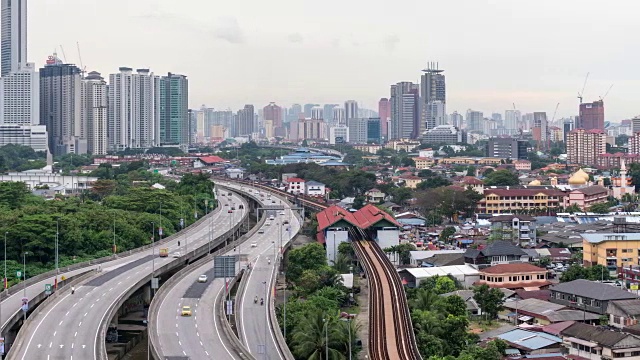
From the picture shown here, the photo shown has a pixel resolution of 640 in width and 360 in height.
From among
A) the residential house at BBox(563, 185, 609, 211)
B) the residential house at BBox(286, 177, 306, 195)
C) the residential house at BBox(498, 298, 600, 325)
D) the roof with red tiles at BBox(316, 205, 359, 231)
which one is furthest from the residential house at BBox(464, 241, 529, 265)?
the residential house at BBox(286, 177, 306, 195)

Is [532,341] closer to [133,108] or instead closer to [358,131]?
[133,108]

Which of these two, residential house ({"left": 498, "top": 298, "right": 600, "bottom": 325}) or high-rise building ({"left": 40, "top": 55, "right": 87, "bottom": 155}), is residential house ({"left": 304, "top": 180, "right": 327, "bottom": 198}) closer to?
residential house ({"left": 498, "top": 298, "right": 600, "bottom": 325})

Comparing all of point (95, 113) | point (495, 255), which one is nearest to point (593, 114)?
point (95, 113)

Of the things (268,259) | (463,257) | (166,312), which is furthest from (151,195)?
(166,312)

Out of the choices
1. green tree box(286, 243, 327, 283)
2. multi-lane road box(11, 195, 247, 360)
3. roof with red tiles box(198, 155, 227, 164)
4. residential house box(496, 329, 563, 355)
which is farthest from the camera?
roof with red tiles box(198, 155, 227, 164)

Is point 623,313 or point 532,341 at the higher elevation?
point 623,313

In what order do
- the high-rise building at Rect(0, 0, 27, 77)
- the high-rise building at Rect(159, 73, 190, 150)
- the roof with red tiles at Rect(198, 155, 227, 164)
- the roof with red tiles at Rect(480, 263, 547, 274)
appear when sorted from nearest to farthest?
the roof with red tiles at Rect(480, 263, 547, 274), the roof with red tiles at Rect(198, 155, 227, 164), the high-rise building at Rect(159, 73, 190, 150), the high-rise building at Rect(0, 0, 27, 77)

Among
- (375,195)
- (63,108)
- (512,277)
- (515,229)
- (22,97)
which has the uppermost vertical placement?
(22,97)
